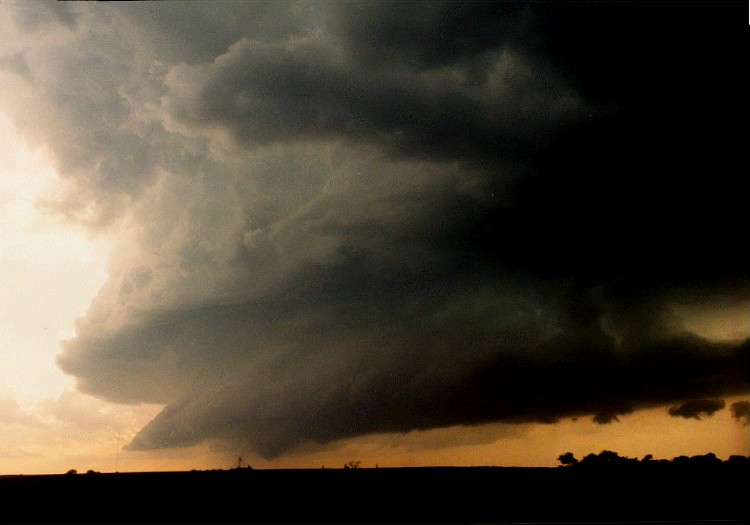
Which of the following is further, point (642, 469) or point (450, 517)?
point (642, 469)

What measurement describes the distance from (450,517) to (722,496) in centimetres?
1323

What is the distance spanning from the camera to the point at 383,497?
25.0m

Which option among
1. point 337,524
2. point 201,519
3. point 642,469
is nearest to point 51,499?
point 201,519

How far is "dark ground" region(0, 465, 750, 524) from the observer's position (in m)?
23.1

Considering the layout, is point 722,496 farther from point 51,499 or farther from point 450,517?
point 51,499

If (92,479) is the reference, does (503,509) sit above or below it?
below

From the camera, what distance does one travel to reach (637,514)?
24.4 meters

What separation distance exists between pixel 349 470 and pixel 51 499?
13810 mm

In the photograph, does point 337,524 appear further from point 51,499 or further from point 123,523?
point 51,499

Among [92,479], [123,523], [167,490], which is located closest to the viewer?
[123,523]

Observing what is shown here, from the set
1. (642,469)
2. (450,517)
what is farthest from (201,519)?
(642,469)

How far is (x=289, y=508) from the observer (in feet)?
77.8

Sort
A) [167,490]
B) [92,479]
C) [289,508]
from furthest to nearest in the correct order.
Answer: [92,479] < [167,490] < [289,508]

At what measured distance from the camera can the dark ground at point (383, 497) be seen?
75.7 feet
